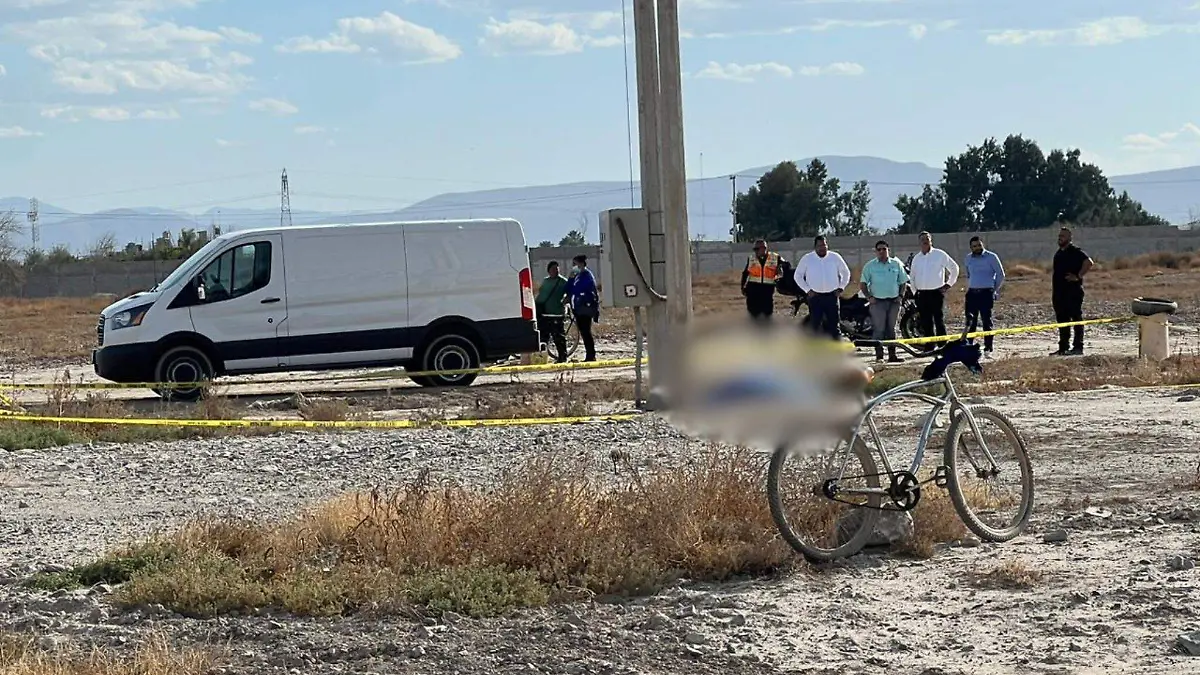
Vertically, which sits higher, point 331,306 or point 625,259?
point 625,259

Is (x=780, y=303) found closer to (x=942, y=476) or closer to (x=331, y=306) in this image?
(x=331, y=306)

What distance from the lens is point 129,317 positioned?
2019 cm

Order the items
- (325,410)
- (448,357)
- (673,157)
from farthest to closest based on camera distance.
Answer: (448,357)
(325,410)
(673,157)

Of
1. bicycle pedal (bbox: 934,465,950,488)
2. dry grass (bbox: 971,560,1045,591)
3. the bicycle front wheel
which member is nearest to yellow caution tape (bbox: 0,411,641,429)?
the bicycle front wheel

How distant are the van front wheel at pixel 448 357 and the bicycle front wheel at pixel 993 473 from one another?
12146mm

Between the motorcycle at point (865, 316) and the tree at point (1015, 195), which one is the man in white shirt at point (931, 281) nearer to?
the motorcycle at point (865, 316)

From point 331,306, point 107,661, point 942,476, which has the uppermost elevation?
point 331,306

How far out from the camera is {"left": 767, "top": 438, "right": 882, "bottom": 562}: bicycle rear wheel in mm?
8453

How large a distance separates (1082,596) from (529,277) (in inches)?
551

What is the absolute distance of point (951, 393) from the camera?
9094 millimetres

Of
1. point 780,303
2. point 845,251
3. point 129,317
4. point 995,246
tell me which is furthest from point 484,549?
point 995,246

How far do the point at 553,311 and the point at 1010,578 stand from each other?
1744cm

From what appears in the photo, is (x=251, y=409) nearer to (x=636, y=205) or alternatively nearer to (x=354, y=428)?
(x=354, y=428)

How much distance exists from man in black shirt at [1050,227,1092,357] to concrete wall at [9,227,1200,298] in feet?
120
